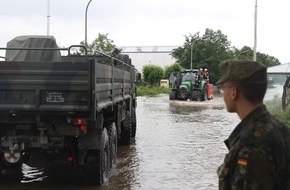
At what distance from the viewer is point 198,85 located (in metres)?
32.7

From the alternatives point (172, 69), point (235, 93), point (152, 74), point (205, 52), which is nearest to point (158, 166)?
point (235, 93)

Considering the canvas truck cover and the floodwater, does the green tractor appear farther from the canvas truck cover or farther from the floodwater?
the canvas truck cover

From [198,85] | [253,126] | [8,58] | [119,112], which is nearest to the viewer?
[253,126]

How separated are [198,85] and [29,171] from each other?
25.1 meters

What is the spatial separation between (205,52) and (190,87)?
1728 inches

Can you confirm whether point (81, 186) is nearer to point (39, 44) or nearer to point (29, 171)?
point (29, 171)

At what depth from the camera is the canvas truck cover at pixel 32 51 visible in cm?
776

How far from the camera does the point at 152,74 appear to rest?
198 ft

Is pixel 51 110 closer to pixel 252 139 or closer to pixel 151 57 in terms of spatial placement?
pixel 252 139

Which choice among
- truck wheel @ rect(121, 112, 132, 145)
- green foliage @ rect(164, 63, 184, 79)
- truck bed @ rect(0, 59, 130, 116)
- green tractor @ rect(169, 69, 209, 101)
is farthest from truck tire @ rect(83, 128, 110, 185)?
green foliage @ rect(164, 63, 184, 79)

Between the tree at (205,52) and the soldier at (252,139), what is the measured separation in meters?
68.9

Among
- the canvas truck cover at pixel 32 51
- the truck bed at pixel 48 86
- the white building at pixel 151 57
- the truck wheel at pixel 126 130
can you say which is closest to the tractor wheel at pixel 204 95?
the truck wheel at pixel 126 130

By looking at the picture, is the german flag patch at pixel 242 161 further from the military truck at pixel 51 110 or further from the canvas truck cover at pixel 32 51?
the canvas truck cover at pixel 32 51

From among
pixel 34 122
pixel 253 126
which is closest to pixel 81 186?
pixel 34 122
